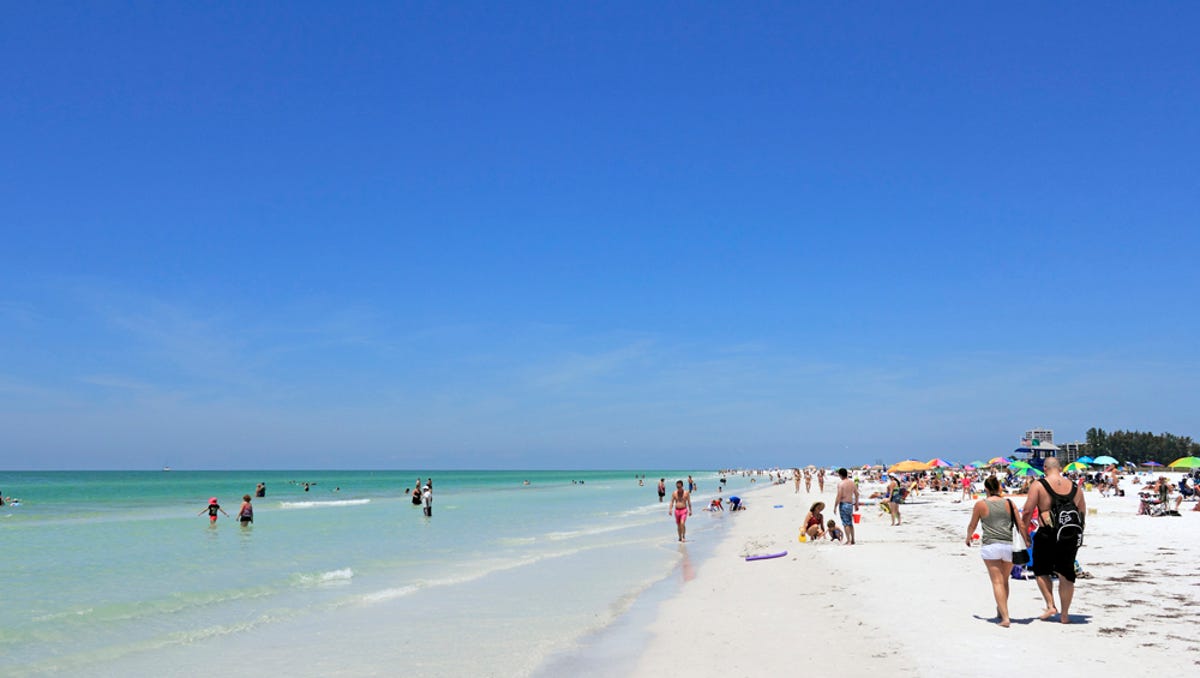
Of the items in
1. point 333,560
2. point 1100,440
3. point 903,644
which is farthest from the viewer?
point 1100,440

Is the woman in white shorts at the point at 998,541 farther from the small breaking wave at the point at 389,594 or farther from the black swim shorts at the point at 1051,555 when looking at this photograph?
the small breaking wave at the point at 389,594

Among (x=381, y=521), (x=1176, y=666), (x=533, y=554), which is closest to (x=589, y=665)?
(x=1176, y=666)

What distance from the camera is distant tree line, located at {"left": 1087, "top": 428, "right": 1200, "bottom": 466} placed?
85188 mm

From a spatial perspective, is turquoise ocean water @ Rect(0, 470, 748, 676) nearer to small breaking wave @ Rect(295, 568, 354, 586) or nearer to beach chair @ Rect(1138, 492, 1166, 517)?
small breaking wave @ Rect(295, 568, 354, 586)

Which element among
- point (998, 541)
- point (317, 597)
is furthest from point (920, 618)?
point (317, 597)

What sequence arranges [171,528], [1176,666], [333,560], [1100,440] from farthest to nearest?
[1100,440] → [171,528] → [333,560] → [1176,666]

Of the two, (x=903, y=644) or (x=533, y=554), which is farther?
(x=533, y=554)

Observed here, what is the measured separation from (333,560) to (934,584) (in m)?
13.7

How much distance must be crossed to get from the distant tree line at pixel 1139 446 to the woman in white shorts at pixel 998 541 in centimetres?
9555

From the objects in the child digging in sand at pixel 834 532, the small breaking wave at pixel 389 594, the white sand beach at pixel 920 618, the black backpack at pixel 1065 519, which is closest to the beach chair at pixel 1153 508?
the white sand beach at pixel 920 618

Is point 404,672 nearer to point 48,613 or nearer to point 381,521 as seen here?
point 48,613

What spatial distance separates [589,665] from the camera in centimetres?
794

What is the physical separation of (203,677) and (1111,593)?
429 inches

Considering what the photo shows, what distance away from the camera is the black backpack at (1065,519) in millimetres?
7867
